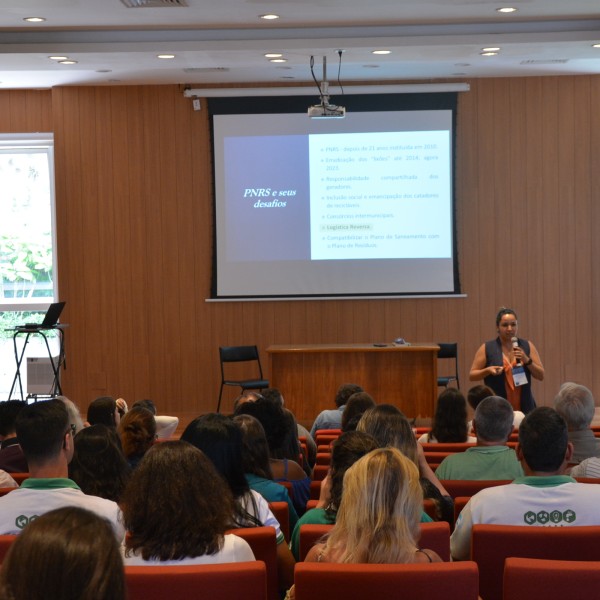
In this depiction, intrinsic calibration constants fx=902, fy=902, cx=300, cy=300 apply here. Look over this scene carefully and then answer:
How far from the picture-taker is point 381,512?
228cm

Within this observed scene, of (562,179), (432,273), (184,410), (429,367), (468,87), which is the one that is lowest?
(184,410)

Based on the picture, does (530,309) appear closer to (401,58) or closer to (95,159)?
(401,58)

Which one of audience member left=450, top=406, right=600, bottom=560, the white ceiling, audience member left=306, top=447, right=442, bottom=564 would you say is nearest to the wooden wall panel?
the white ceiling

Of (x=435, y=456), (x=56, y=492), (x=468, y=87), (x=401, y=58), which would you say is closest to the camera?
(x=56, y=492)

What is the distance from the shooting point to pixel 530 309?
10.1 m

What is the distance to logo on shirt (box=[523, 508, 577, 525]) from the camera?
2.92 m

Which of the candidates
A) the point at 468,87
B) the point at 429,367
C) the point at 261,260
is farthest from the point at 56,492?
the point at 468,87

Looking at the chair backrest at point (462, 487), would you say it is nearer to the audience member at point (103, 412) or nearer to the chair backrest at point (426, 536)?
the chair backrest at point (426, 536)

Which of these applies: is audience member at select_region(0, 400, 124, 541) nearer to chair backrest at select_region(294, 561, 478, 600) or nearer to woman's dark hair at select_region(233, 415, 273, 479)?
woman's dark hair at select_region(233, 415, 273, 479)

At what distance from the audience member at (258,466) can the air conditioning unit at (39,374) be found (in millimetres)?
6896

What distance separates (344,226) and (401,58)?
7.23 ft

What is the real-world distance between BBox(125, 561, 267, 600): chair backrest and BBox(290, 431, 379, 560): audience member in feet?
Answer: 2.44

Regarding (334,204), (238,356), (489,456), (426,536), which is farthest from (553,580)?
(334,204)

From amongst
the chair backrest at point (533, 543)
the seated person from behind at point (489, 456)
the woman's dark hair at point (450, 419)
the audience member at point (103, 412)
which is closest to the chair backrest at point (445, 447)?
the woman's dark hair at point (450, 419)
